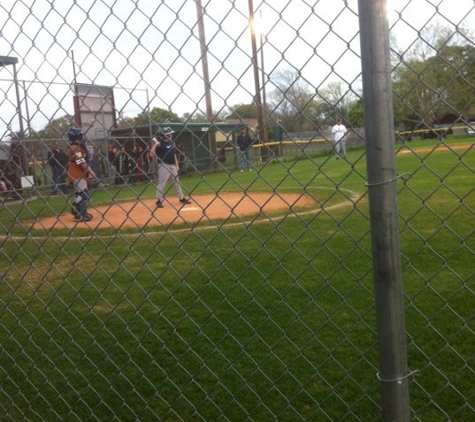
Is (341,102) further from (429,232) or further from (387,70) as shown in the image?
(429,232)

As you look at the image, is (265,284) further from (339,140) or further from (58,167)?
(58,167)

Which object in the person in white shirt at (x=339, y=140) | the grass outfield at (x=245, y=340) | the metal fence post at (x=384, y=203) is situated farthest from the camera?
the grass outfield at (x=245, y=340)

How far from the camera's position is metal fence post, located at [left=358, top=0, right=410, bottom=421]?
1559mm

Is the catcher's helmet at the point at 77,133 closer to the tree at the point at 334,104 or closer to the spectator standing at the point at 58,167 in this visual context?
the spectator standing at the point at 58,167

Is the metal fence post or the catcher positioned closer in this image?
the metal fence post

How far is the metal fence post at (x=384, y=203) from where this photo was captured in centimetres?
156

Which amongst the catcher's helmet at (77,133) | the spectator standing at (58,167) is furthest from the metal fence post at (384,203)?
the catcher's helmet at (77,133)

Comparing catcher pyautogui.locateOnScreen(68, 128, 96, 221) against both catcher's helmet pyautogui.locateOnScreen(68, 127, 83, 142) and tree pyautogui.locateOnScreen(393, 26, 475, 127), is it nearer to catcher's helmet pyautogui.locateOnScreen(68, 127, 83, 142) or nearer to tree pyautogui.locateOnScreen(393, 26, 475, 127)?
catcher's helmet pyautogui.locateOnScreen(68, 127, 83, 142)

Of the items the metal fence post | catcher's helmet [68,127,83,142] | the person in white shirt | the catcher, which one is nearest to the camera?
the metal fence post

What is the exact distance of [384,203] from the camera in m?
1.62

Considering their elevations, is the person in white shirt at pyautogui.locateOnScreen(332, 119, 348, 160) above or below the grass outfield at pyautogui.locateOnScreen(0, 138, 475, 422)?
above

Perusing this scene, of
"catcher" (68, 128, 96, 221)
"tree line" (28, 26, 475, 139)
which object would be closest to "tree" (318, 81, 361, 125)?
"tree line" (28, 26, 475, 139)

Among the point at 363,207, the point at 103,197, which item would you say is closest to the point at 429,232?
the point at 363,207

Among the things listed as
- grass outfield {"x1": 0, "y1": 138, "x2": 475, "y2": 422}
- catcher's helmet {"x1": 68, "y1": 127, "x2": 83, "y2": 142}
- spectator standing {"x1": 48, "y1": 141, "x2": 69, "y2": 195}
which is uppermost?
catcher's helmet {"x1": 68, "y1": 127, "x2": 83, "y2": 142}
